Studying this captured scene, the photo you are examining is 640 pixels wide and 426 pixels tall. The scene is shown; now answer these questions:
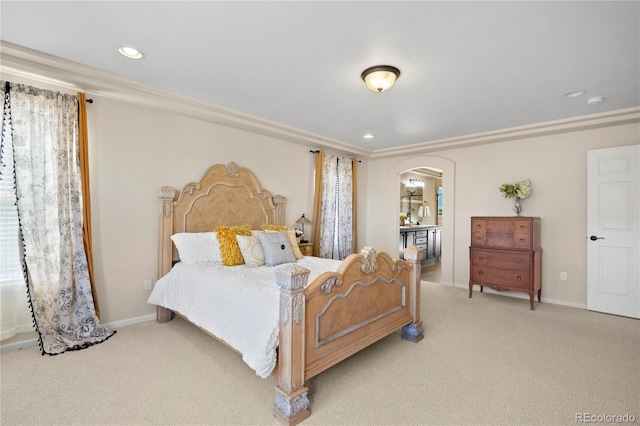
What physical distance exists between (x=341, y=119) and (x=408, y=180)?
4.32 metres

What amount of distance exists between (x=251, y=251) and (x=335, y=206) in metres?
2.64

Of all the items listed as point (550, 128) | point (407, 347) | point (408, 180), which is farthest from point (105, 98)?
point (408, 180)

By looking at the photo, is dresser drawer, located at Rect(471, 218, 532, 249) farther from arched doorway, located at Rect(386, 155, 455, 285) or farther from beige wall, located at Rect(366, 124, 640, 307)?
arched doorway, located at Rect(386, 155, 455, 285)

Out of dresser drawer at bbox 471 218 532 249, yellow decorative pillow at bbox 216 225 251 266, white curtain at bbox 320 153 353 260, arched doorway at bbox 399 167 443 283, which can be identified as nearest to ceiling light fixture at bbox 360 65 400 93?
yellow decorative pillow at bbox 216 225 251 266

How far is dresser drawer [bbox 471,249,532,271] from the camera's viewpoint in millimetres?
4078

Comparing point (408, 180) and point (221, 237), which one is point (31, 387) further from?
point (408, 180)

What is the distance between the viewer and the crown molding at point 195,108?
8.31 feet

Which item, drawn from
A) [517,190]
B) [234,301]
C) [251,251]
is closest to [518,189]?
[517,190]

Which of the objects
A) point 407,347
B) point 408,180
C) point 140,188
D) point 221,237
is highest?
point 408,180

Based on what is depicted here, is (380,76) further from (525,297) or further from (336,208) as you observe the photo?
(525,297)

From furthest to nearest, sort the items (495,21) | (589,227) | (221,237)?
1. (589,227)
2. (221,237)
3. (495,21)

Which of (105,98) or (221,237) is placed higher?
(105,98)

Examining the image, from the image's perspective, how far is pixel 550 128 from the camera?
13.3ft

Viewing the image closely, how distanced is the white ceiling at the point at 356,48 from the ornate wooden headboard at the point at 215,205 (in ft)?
3.29
